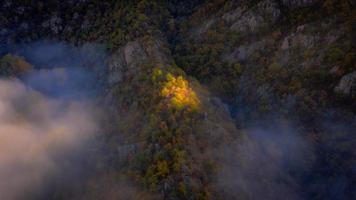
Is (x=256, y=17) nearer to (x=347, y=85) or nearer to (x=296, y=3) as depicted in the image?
(x=296, y=3)

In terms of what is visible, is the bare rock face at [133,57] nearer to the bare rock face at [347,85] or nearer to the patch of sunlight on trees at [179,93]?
the patch of sunlight on trees at [179,93]

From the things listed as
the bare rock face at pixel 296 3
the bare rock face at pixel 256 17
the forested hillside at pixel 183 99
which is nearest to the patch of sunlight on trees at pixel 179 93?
the forested hillside at pixel 183 99

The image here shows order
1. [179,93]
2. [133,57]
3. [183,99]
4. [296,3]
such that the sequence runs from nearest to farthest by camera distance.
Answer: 1. [183,99]
2. [179,93]
3. [296,3]
4. [133,57]

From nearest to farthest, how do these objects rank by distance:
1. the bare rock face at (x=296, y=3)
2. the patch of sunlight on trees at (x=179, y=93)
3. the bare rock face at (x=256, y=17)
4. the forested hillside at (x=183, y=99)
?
the forested hillside at (x=183, y=99) → the patch of sunlight on trees at (x=179, y=93) → the bare rock face at (x=296, y=3) → the bare rock face at (x=256, y=17)

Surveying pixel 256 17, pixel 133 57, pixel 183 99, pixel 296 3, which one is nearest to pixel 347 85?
pixel 296 3

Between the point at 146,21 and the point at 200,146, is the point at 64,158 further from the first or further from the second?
the point at 146,21

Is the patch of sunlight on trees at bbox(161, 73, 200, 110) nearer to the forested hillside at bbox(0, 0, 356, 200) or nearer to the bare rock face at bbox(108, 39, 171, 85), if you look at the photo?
the forested hillside at bbox(0, 0, 356, 200)
